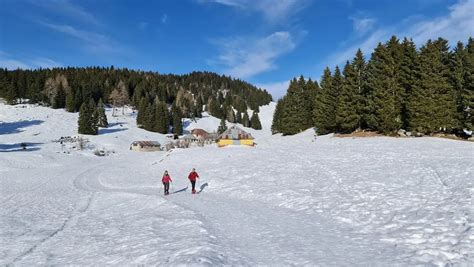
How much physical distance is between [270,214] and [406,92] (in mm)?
43006

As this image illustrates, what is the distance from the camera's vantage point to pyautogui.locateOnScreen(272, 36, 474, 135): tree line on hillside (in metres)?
48.2

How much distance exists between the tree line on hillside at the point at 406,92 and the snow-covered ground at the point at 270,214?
26.5 feet

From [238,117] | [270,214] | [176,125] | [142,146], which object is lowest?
[270,214]

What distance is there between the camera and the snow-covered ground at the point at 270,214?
12016 mm

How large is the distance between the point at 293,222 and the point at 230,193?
11568mm

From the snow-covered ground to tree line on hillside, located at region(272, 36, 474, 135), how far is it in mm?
8069

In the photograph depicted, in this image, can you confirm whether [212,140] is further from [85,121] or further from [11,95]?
[11,95]

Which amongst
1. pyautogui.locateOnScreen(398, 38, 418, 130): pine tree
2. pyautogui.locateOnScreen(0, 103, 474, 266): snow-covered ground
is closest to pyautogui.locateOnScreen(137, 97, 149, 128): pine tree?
pyautogui.locateOnScreen(0, 103, 474, 266): snow-covered ground

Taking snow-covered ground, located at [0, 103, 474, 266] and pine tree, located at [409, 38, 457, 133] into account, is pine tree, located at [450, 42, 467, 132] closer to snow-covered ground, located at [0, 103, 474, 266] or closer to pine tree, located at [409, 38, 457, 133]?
pine tree, located at [409, 38, 457, 133]

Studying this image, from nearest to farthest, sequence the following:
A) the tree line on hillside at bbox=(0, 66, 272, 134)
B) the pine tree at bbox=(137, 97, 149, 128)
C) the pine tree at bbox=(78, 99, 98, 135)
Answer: the pine tree at bbox=(78, 99, 98, 135)
the pine tree at bbox=(137, 97, 149, 128)
the tree line on hillside at bbox=(0, 66, 272, 134)

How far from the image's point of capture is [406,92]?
54031 mm

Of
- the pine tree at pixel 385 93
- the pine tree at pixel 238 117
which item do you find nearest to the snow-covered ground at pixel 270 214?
the pine tree at pixel 385 93

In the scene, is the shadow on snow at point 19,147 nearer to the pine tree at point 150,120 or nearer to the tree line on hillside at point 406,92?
the pine tree at point 150,120

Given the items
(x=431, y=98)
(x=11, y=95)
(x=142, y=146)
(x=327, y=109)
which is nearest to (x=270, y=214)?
(x=431, y=98)
